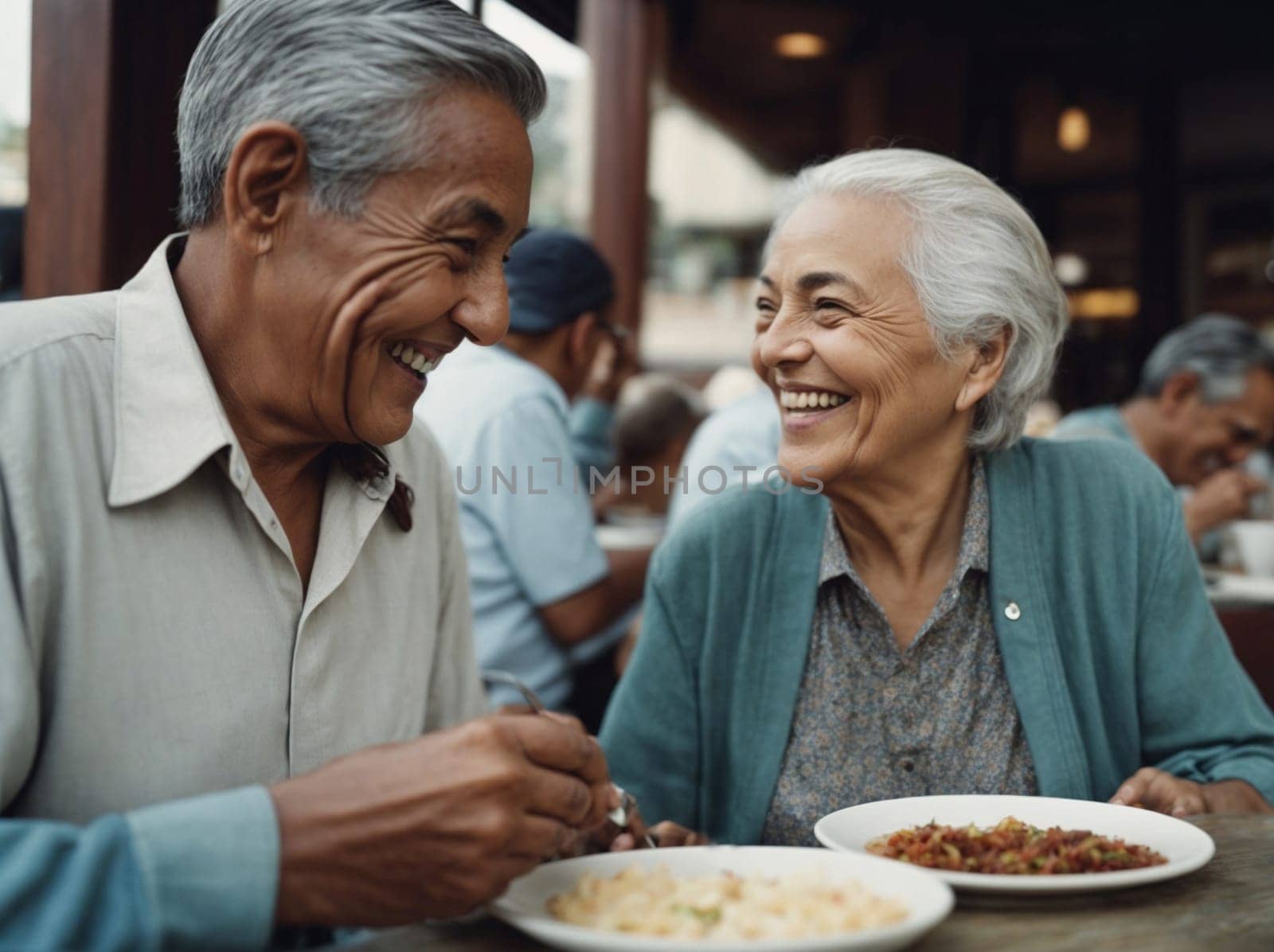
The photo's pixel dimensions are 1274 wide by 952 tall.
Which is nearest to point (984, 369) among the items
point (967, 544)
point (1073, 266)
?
point (967, 544)

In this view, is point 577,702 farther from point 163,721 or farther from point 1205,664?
point 163,721

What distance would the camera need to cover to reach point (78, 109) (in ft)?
6.93

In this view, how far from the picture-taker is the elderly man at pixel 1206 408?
13.8 feet

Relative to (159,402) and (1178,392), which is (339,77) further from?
(1178,392)

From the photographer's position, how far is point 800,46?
8.38 m

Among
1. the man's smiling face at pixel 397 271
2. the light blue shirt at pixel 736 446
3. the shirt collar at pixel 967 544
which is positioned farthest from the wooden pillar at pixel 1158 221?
the man's smiling face at pixel 397 271

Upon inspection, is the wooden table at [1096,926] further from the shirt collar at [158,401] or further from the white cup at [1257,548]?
Answer: the white cup at [1257,548]

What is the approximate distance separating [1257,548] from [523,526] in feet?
7.03

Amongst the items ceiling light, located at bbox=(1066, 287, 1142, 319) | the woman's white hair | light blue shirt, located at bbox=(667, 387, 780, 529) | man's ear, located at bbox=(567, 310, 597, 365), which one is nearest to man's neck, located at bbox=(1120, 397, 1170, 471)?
light blue shirt, located at bbox=(667, 387, 780, 529)

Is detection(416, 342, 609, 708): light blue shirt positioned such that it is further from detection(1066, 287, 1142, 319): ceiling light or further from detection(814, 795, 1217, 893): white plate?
detection(1066, 287, 1142, 319): ceiling light

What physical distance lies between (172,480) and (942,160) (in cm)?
134

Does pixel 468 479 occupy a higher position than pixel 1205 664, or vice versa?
pixel 468 479

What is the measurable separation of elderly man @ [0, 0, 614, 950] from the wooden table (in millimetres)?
53

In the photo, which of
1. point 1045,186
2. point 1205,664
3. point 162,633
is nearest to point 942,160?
point 1205,664
